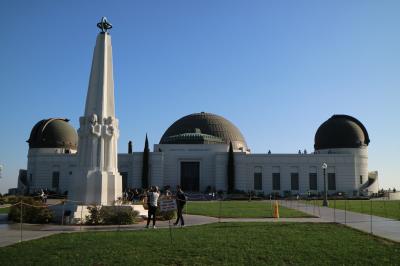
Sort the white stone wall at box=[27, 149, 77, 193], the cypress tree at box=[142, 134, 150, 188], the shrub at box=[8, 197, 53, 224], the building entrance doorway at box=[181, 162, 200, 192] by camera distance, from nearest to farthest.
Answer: the shrub at box=[8, 197, 53, 224]
the cypress tree at box=[142, 134, 150, 188]
the building entrance doorway at box=[181, 162, 200, 192]
the white stone wall at box=[27, 149, 77, 193]

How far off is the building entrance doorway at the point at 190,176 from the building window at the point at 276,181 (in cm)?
1098

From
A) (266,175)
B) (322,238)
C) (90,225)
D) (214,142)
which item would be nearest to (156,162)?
(214,142)

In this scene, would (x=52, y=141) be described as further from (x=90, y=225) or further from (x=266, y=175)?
(x=90, y=225)

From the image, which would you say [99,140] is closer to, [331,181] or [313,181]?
Answer: [313,181]

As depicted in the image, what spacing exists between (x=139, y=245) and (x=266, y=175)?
4937 centimetres

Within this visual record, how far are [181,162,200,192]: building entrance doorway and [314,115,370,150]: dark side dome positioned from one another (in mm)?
20999

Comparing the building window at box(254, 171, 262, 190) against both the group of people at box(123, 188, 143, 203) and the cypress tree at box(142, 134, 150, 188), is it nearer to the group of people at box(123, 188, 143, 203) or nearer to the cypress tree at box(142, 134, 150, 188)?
the cypress tree at box(142, 134, 150, 188)

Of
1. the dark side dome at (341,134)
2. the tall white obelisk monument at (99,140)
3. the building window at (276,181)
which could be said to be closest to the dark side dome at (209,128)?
the building window at (276,181)

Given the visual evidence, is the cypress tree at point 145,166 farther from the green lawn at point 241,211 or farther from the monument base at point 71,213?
the monument base at point 71,213

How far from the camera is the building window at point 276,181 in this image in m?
58.7

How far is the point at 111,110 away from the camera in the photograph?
21.8 m

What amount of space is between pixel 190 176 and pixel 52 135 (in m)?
24.6

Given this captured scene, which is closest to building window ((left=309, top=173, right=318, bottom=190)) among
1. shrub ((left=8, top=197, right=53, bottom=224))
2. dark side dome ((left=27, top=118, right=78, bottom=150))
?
dark side dome ((left=27, top=118, right=78, bottom=150))

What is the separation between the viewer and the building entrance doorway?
5922 centimetres
